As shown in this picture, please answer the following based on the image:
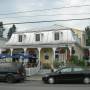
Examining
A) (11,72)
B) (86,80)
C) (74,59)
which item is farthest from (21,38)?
(86,80)

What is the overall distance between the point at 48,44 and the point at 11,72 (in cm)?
1605

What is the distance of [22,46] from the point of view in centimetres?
4647

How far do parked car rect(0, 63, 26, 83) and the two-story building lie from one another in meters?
14.3

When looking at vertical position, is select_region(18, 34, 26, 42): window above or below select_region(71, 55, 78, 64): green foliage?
above

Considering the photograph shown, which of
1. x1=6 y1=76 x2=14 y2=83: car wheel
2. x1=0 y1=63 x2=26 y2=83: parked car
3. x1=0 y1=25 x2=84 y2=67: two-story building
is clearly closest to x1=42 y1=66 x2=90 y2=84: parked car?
x1=0 y1=63 x2=26 y2=83: parked car

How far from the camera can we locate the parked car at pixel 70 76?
2605cm

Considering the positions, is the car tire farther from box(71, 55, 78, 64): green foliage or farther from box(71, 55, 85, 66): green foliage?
box(71, 55, 78, 64): green foliage

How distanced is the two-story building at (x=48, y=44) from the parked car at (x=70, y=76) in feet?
50.7

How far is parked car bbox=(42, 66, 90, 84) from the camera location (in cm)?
2605

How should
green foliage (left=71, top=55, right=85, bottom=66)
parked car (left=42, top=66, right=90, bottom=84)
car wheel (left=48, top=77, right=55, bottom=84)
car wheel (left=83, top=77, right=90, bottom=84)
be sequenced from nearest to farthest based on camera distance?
car wheel (left=83, top=77, right=90, bottom=84) → parked car (left=42, top=66, right=90, bottom=84) → car wheel (left=48, top=77, right=55, bottom=84) → green foliage (left=71, top=55, right=85, bottom=66)

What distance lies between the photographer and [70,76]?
26.4m

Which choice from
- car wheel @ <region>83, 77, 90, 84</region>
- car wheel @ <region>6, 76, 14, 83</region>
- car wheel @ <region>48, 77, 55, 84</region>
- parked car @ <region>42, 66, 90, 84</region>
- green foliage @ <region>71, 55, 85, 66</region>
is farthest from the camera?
green foliage @ <region>71, 55, 85, 66</region>

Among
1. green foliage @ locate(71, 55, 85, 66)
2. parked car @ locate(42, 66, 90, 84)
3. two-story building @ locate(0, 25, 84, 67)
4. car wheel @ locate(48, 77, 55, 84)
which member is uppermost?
two-story building @ locate(0, 25, 84, 67)

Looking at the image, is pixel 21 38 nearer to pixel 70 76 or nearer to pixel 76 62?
pixel 76 62
